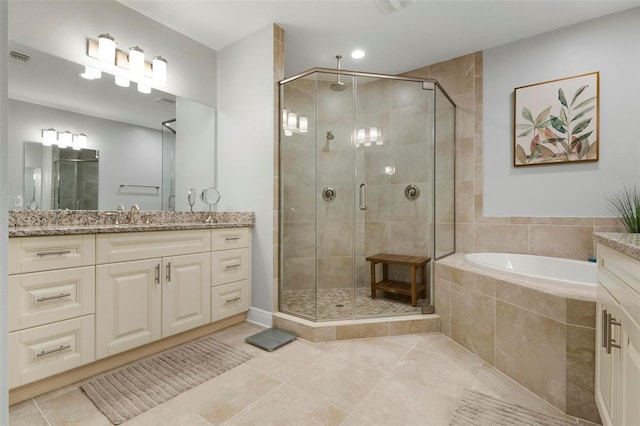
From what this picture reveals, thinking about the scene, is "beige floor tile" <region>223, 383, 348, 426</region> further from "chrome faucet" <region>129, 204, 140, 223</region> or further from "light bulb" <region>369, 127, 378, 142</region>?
"light bulb" <region>369, 127, 378, 142</region>

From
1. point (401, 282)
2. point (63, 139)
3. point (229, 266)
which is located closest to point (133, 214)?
point (63, 139)

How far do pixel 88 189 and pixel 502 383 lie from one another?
2.93 metres

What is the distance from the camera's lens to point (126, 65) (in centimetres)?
228

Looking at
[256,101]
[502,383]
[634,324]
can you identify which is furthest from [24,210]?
[502,383]

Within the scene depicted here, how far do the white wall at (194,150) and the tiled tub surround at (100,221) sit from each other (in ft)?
0.62

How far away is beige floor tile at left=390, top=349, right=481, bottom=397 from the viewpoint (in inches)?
64.7

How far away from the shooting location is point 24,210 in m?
1.79

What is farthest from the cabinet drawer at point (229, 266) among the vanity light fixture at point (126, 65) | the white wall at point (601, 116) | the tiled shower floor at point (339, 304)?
the white wall at point (601, 116)

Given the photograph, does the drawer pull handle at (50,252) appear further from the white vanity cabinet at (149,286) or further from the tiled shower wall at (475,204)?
the tiled shower wall at (475,204)

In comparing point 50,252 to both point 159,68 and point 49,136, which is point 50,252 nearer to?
point 49,136

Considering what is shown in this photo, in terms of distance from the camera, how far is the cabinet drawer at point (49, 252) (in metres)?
Result: 1.41

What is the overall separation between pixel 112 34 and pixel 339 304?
2.80m

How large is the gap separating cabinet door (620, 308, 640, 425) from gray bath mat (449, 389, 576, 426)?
533 millimetres

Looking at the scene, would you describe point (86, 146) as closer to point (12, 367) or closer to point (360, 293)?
point (12, 367)
